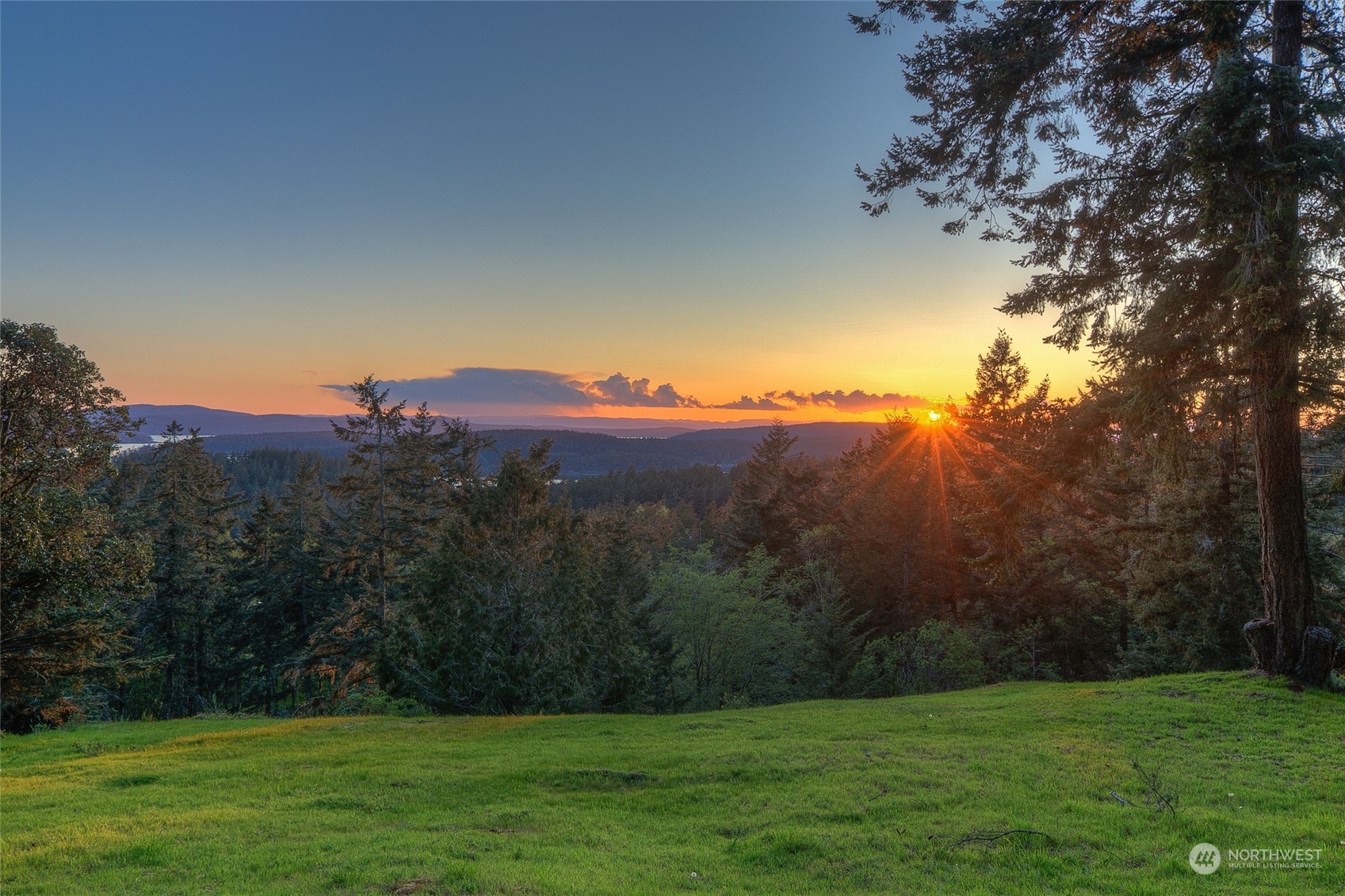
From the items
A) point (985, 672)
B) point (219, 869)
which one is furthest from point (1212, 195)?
point (985, 672)

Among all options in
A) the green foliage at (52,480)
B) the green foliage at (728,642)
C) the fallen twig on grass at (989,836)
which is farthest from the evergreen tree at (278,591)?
the fallen twig on grass at (989,836)

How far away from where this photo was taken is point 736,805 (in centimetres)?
875

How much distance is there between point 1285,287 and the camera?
10539mm

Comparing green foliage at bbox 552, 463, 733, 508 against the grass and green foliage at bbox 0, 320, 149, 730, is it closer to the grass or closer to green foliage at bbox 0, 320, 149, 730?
green foliage at bbox 0, 320, 149, 730

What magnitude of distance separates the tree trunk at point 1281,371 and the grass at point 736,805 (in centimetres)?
190

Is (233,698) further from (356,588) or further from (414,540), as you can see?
(414,540)

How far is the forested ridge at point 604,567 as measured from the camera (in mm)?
14375

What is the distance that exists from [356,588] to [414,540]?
441 inches

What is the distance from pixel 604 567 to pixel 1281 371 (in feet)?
95.7

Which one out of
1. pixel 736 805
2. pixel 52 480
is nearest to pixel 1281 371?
pixel 736 805

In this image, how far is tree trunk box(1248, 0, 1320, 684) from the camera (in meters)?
10.4

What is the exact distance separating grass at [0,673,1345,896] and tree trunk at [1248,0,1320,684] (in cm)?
190

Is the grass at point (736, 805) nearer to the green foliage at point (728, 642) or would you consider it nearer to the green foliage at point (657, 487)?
A: the green foliage at point (728, 642)

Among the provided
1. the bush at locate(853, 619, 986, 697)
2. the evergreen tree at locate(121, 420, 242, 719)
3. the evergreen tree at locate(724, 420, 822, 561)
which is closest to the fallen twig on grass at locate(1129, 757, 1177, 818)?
the bush at locate(853, 619, 986, 697)
